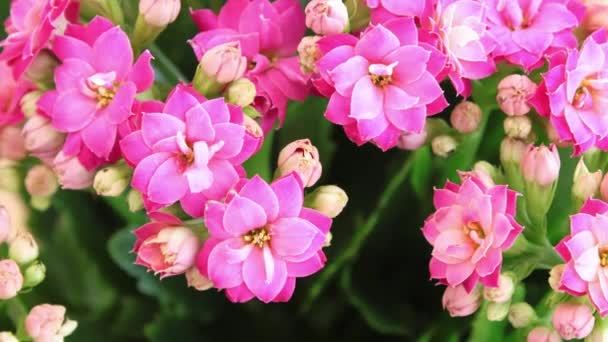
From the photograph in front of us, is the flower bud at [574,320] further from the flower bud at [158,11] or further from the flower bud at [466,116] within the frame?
the flower bud at [158,11]

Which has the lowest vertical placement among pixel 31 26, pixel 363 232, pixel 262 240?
pixel 363 232

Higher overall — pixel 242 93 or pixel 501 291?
pixel 242 93

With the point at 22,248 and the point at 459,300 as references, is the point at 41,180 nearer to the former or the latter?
the point at 22,248

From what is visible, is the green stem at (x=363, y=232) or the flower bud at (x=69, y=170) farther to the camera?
the green stem at (x=363, y=232)

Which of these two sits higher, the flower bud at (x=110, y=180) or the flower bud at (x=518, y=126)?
the flower bud at (x=110, y=180)

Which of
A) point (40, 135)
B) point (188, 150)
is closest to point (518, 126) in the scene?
point (188, 150)

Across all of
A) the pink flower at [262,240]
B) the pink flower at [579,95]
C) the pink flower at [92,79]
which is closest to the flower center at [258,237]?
the pink flower at [262,240]

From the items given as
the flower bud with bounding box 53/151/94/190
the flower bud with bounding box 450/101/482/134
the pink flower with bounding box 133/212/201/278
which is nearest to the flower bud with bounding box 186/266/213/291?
the pink flower with bounding box 133/212/201/278
